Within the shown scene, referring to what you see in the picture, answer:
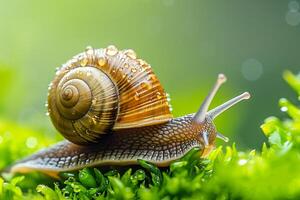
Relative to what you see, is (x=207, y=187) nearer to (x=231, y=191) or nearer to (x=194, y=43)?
(x=231, y=191)

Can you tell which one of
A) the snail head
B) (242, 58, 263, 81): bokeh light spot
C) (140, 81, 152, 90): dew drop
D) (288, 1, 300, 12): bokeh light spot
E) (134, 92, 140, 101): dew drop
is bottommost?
(242, 58, 263, 81): bokeh light spot

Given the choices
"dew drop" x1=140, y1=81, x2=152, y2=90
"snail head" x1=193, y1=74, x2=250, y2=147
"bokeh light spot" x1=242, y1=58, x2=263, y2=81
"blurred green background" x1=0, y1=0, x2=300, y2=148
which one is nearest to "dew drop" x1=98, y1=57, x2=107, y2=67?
"dew drop" x1=140, y1=81, x2=152, y2=90

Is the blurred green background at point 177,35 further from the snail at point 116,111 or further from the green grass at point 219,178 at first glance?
the green grass at point 219,178

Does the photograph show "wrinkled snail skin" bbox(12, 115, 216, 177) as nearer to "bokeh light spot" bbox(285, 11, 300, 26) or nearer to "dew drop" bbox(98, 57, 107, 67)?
"dew drop" bbox(98, 57, 107, 67)

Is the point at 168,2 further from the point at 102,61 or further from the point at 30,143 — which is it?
the point at 102,61

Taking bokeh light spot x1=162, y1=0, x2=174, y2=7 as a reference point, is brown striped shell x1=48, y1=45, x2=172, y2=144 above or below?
→ below

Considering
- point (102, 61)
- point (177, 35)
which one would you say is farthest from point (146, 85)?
point (177, 35)

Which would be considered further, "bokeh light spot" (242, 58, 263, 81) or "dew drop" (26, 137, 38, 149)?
"bokeh light spot" (242, 58, 263, 81)
